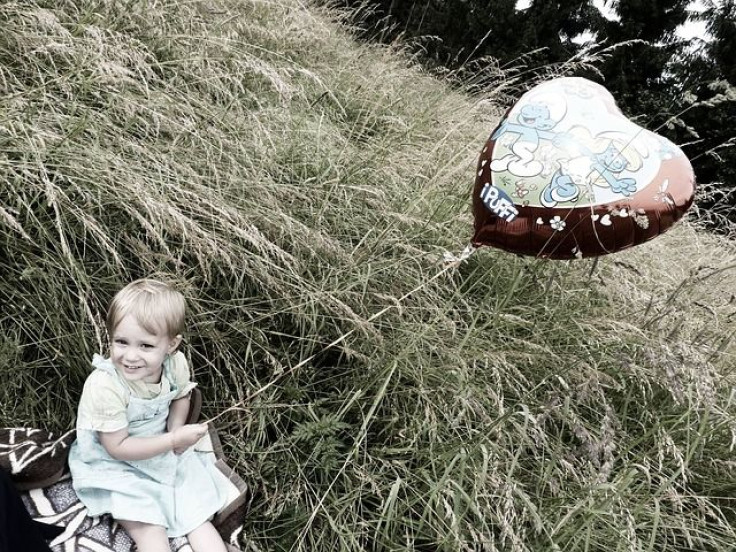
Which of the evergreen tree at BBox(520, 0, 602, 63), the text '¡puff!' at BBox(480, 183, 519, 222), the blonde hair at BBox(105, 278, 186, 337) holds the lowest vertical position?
the blonde hair at BBox(105, 278, 186, 337)

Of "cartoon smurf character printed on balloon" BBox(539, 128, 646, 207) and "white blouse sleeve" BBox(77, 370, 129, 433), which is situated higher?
"cartoon smurf character printed on balloon" BBox(539, 128, 646, 207)

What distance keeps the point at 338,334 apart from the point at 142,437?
639mm

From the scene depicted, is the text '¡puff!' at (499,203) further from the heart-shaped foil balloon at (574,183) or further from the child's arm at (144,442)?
the child's arm at (144,442)

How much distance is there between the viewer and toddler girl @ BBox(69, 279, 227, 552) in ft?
4.22

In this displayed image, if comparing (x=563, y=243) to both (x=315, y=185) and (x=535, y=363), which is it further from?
(x=315, y=185)

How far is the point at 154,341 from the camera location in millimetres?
1303

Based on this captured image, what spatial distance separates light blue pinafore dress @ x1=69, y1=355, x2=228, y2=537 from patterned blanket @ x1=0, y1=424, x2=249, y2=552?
26 mm

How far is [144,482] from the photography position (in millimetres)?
1355

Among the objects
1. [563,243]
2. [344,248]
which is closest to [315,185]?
[344,248]

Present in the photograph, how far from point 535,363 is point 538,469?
1.07 ft

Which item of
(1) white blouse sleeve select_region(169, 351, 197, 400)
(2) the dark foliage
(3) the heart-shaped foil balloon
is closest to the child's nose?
(1) white blouse sleeve select_region(169, 351, 197, 400)

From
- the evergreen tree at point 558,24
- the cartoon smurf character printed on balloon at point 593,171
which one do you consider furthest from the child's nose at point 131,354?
the evergreen tree at point 558,24

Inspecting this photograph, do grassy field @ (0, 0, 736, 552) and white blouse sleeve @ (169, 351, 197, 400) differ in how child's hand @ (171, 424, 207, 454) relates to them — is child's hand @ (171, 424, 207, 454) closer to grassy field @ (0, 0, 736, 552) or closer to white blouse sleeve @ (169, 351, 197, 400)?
white blouse sleeve @ (169, 351, 197, 400)

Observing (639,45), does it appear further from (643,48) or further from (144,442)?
(144,442)
